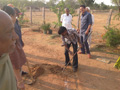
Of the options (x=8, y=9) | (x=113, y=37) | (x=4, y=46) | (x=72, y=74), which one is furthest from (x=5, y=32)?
(x=113, y=37)

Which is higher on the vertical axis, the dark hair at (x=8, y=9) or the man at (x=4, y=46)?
the dark hair at (x=8, y=9)

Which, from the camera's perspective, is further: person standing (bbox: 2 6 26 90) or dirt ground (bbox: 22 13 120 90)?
dirt ground (bbox: 22 13 120 90)

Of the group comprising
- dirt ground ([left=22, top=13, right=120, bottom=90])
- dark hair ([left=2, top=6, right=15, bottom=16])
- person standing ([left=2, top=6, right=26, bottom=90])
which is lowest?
dirt ground ([left=22, top=13, right=120, bottom=90])

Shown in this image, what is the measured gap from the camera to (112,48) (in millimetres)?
5367

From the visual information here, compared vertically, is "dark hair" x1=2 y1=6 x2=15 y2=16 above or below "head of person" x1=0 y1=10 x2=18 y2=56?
above

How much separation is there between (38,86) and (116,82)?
6.91 ft

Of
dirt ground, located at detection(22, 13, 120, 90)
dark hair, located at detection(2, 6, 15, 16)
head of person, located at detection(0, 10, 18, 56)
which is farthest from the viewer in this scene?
dirt ground, located at detection(22, 13, 120, 90)

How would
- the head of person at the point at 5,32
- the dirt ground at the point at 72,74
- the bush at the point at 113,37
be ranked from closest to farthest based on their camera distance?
the head of person at the point at 5,32, the dirt ground at the point at 72,74, the bush at the point at 113,37

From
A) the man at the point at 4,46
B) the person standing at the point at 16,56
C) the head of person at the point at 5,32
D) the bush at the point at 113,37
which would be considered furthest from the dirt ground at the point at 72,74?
the head of person at the point at 5,32

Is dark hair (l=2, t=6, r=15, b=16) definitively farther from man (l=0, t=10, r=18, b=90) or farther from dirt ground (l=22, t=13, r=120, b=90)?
dirt ground (l=22, t=13, r=120, b=90)

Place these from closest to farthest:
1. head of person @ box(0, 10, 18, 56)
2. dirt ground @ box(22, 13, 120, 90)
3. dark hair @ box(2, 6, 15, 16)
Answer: head of person @ box(0, 10, 18, 56)
dark hair @ box(2, 6, 15, 16)
dirt ground @ box(22, 13, 120, 90)

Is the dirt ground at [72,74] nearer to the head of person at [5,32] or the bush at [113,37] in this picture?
the bush at [113,37]

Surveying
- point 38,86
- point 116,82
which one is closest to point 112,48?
point 116,82

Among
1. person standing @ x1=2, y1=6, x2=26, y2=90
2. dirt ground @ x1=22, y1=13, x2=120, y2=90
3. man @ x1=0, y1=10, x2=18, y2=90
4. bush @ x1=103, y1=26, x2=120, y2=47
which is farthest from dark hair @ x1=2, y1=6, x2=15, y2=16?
bush @ x1=103, y1=26, x2=120, y2=47
